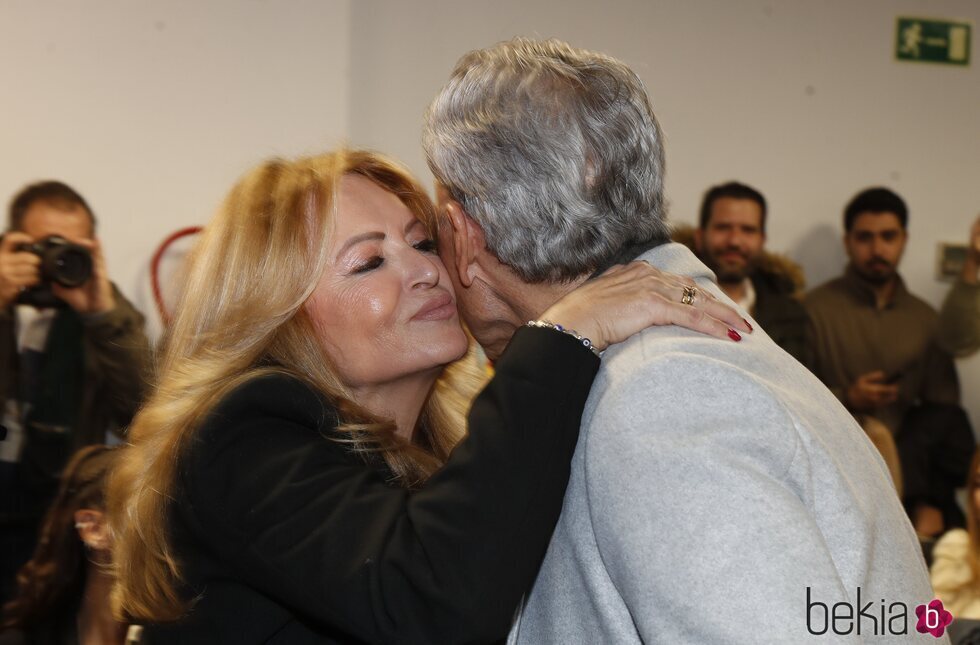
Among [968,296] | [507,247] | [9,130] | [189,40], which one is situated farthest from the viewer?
[968,296]

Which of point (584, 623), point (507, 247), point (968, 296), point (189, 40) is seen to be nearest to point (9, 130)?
point (189, 40)

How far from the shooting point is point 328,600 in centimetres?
122

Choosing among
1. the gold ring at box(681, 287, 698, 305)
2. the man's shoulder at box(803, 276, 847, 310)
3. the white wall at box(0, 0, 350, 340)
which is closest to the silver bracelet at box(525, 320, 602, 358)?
the gold ring at box(681, 287, 698, 305)

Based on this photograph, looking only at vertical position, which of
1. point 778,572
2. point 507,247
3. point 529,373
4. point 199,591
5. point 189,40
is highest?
point 189,40

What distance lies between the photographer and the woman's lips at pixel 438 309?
5.07 feet

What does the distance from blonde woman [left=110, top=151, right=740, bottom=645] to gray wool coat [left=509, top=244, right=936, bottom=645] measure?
63 millimetres

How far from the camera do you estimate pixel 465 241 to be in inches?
55.3

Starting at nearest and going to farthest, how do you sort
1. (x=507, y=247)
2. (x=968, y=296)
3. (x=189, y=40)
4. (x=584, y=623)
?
(x=584, y=623) → (x=507, y=247) → (x=189, y=40) → (x=968, y=296)

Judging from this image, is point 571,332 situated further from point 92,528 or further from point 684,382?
point 92,528

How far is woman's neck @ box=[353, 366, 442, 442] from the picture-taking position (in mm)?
1589

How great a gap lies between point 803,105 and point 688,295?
4.08 metres

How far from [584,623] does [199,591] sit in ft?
1.60

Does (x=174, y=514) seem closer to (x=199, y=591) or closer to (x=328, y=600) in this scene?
(x=199, y=591)

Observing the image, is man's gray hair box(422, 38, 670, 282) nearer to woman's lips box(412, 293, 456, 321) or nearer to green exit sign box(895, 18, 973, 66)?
woman's lips box(412, 293, 456, 321)
